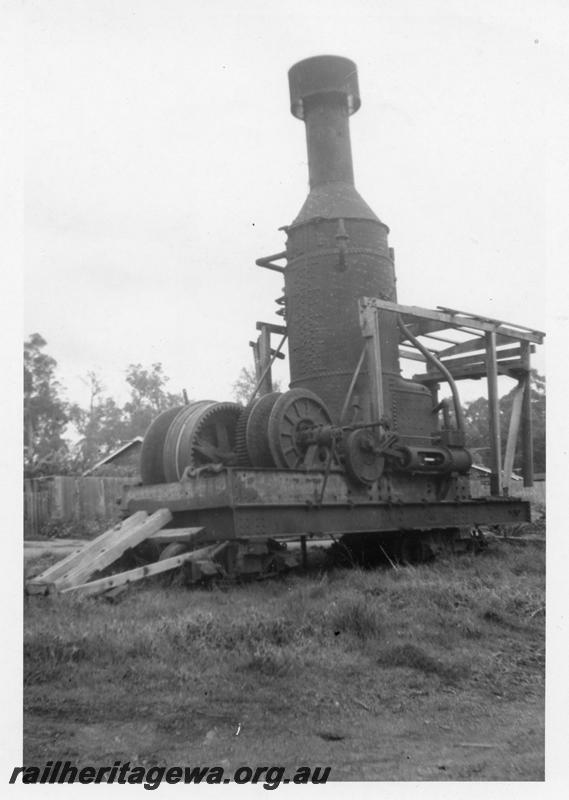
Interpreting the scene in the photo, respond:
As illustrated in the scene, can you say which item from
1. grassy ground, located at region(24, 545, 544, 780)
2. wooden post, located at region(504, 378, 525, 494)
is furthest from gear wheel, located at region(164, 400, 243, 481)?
wooden post, located at region(504, 378, 525, 494)

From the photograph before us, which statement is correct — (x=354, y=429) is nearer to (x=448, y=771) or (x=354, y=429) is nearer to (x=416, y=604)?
(x=416, y=604)

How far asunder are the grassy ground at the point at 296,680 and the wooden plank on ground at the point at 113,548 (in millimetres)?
499

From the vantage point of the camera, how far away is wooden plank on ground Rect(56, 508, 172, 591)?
26.4ft

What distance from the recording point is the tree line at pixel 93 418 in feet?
68.9

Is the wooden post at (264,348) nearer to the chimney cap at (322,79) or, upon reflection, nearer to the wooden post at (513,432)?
the chimney cap at (322,79)

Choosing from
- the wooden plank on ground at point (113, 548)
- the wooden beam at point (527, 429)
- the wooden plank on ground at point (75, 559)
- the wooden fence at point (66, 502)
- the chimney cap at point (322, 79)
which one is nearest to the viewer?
the wooden plank on ground at point (75, 559)

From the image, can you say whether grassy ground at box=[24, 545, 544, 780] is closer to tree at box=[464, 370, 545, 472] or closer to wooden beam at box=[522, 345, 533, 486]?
wooden beam at box=[522, 345, 533, 486]

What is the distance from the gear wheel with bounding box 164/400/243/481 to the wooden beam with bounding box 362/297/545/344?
2.45m

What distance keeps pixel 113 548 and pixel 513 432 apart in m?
7.37

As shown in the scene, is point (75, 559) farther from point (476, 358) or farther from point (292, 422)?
point (476, 358)

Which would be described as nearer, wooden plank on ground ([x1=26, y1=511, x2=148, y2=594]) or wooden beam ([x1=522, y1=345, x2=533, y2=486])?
wooden plank on ground ([x1=26, y1=511, x2=148, y2=594])

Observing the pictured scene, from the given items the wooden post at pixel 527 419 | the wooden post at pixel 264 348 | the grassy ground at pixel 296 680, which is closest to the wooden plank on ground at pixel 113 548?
the grassy ground at pixel 296 680

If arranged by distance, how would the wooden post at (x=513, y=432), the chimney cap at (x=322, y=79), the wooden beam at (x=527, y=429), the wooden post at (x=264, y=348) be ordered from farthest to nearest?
the wooden beam at (x=527, y=429)
the wooden post at (x=513, y=432)
the wooden post at (x=264, y=348)
the chimney cap at (x=322, y=79)

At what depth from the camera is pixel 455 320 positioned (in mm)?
12766
